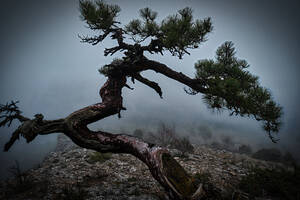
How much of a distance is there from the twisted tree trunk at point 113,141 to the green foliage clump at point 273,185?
3.12 m

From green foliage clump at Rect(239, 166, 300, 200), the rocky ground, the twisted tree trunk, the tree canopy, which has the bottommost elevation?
green foliage clump at Rect(239, 166, 300, 200)

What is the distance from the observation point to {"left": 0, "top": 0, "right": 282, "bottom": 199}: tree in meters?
2.89

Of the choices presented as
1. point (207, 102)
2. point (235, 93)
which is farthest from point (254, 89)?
point (207, 102)

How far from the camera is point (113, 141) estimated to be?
3.52 m

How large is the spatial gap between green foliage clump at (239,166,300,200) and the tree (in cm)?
182

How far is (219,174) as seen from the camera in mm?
5641

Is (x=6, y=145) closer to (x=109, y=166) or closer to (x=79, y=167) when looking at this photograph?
(x=79, y=167)

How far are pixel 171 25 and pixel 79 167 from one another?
685 centimetres

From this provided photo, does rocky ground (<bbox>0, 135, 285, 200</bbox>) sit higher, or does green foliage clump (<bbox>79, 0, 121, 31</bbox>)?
green foliage clump (<bbox>79, 0, 121, 31</bbox>)

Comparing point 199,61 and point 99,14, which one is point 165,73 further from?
point 99,14

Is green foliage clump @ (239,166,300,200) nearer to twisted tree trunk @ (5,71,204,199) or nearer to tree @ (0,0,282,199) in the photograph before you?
tree @ (0,0,282,199)

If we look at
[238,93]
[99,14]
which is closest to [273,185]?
[238,93]

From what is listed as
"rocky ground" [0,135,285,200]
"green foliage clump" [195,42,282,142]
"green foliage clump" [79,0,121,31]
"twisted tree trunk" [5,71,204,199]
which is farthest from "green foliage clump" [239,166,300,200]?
"green foliage clump" [79,0,121,31]

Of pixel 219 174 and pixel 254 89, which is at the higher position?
pixel 254 89
